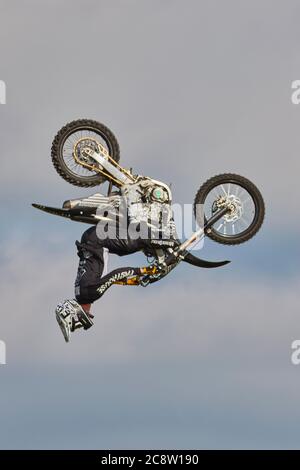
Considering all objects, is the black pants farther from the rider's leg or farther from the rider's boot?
the rider's boot

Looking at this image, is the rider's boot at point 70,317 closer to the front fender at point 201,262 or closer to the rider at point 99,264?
the rider at point 99,264

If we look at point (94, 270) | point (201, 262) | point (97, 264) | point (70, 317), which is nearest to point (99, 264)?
point (97, 264)

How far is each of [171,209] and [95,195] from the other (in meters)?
2.83

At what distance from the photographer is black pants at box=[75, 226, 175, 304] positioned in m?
43.8

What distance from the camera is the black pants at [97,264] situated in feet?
144

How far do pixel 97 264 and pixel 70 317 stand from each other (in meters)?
2.19

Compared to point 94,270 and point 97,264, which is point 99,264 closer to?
point 97,264

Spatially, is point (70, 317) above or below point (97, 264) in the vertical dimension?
below

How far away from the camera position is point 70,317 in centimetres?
4378

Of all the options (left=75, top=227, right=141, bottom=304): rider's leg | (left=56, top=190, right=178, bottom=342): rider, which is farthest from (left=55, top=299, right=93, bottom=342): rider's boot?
(left=75, top=227, right=141, bottom=304): rider's leg

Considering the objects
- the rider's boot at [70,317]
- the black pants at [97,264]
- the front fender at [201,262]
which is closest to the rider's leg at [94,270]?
the black pants at [97,264]

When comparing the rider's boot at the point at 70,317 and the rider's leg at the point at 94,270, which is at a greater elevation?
the rider's leg at the point at 94,270
